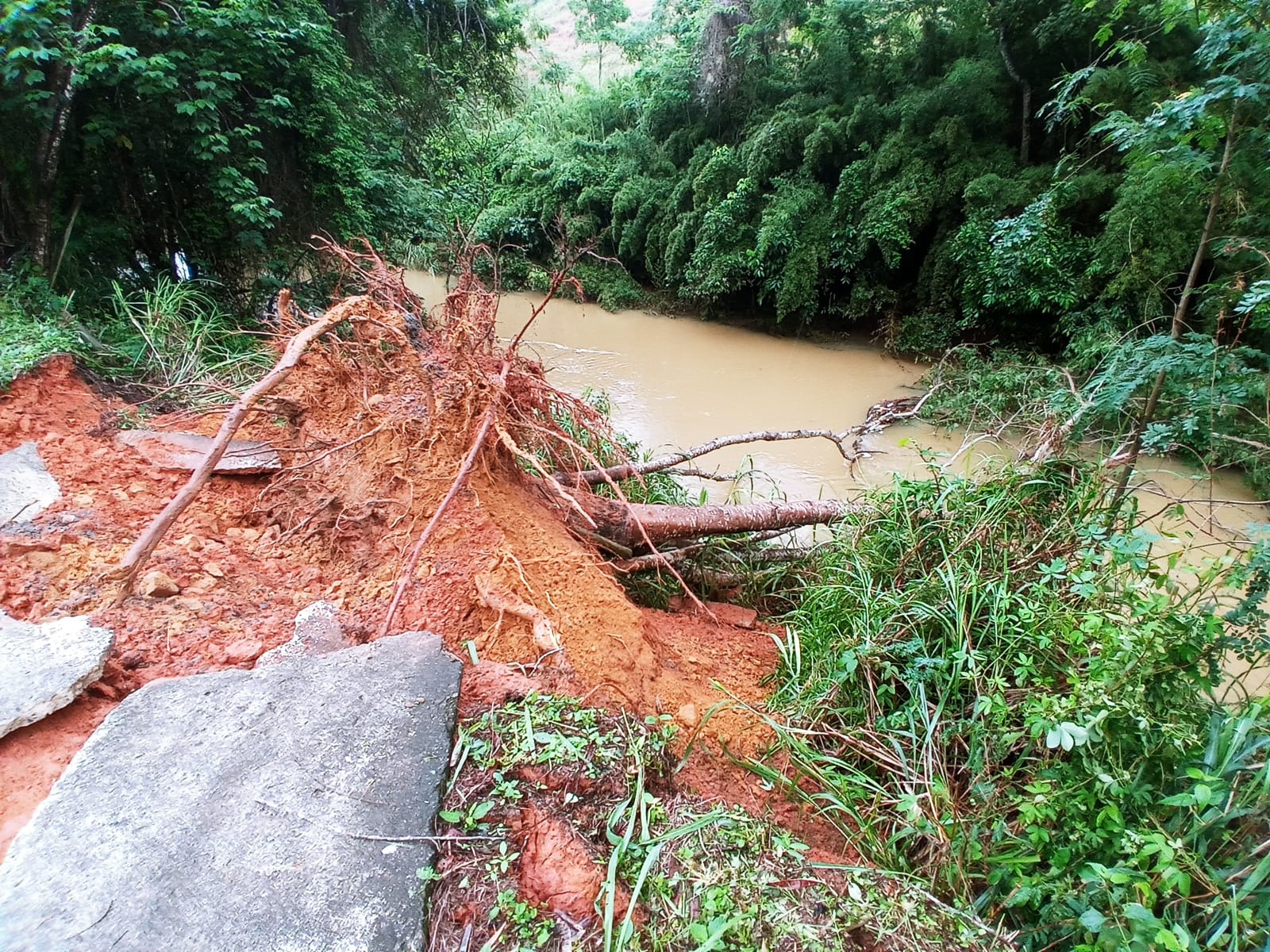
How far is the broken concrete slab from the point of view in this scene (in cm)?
266

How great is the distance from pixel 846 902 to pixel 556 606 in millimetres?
1127

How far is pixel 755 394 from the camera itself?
7.95m

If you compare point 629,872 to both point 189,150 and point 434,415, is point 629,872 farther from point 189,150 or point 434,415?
point 189,150

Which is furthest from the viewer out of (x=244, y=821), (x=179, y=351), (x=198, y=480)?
(x=179, y=351)

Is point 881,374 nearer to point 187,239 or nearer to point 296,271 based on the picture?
point 296,271

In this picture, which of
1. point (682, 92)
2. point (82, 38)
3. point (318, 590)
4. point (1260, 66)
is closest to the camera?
point (318, 590)

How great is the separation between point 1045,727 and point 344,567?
2.18 m

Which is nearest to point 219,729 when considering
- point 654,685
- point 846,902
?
point 654,685

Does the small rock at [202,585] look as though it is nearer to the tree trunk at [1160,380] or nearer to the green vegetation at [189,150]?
the green vegetation at [189,150]

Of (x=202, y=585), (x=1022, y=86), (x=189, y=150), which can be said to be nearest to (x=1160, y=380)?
(x=202, y=585)

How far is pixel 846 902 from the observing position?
1.19 metres

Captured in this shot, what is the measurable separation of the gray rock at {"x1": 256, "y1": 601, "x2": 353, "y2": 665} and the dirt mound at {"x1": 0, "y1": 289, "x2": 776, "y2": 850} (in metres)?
0.05

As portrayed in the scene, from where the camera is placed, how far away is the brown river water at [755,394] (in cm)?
536

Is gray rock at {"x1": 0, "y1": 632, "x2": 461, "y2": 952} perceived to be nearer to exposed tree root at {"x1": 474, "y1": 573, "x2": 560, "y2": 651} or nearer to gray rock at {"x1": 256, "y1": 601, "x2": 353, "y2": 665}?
gray rock at {"x1": 256, "y1": 601, "x2": 353, "y2": 665}
